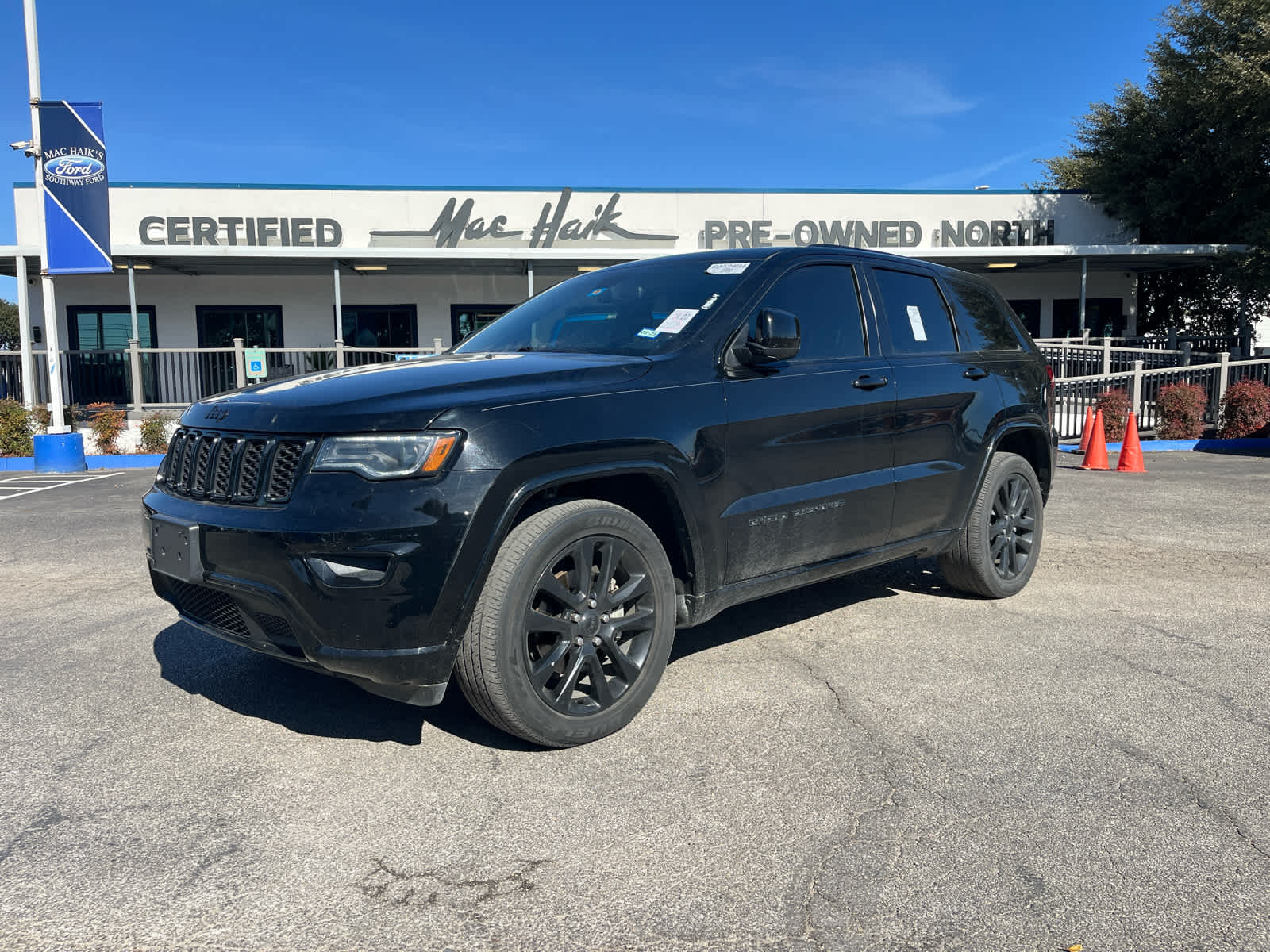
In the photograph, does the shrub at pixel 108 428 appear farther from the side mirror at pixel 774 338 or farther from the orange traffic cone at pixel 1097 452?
the orange traffic cone at pixel 1097 452

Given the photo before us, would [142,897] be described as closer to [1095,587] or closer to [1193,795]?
[1193,795]

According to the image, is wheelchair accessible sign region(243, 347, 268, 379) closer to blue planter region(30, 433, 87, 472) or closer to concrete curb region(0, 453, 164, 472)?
concrete curb region(0, 453, 164, 472)

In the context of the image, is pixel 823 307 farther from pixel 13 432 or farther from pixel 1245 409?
pixel 13 432

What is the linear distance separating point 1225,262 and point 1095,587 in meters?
18.0

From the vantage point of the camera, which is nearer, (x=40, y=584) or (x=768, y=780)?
(x=768, y=780)

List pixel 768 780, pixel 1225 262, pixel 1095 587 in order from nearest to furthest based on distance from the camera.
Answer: pixel 768 780 < pixel 1095 587 < pixel 1225 262

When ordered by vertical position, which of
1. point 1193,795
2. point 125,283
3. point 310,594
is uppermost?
point 125,283

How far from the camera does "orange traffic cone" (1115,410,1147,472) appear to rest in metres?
11.3

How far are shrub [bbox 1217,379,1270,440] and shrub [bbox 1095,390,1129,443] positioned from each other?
1.72 m

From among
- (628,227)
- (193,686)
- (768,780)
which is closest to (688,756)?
(768,780)

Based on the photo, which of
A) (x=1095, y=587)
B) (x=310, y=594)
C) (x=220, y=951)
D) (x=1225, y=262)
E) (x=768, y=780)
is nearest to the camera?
(x=220, y=951)

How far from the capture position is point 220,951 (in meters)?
2.17

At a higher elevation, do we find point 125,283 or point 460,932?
point 125,283

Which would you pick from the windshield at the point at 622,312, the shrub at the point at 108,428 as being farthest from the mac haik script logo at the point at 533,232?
the windshield at the point at 622,312
